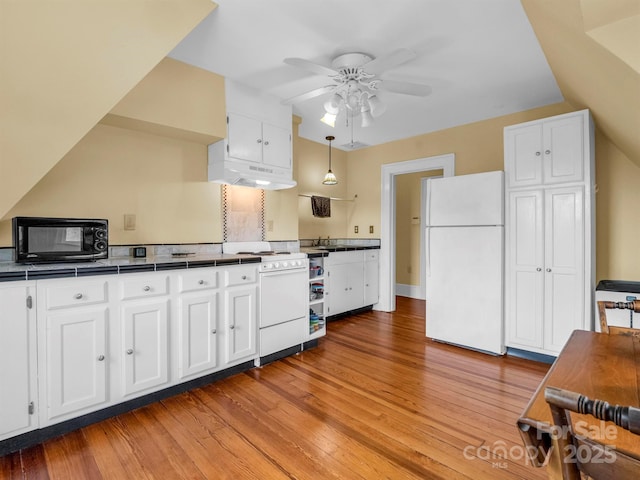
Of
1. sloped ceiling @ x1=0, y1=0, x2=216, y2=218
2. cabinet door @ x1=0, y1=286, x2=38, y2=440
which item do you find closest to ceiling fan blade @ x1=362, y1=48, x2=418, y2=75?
sloped ceiling @ x1=0, y1=0, x2=216, y2=218

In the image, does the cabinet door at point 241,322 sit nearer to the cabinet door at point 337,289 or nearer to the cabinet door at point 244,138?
the cabinet door at point 244,138

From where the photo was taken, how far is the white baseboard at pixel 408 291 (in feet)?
19.7

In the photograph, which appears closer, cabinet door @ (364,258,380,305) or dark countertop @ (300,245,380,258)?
dark countertop @ (300,245,380,258)

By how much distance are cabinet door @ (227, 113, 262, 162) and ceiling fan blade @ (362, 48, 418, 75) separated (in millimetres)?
1390

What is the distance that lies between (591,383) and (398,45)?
2419 mm

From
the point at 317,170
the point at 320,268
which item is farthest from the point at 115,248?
the point at 317,170

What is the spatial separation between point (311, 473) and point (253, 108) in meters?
3.04

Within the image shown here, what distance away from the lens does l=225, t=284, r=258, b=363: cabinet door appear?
105 inches

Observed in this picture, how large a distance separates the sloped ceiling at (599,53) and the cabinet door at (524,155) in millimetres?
426

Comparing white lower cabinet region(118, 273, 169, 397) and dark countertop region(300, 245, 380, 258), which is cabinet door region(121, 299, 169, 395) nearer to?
white lower cabinet region(118, 273, 169, 397)

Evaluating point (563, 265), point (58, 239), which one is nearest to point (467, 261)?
point (563, 265)

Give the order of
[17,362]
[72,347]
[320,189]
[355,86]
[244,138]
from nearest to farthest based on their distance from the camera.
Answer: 1. [17,362]
2. [72,347]
3. [355,86]
4. [244,138]
5. [320,189]

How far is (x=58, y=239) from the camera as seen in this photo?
2.09 m

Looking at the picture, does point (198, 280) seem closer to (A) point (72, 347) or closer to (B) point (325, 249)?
(A) point (72, 347)
